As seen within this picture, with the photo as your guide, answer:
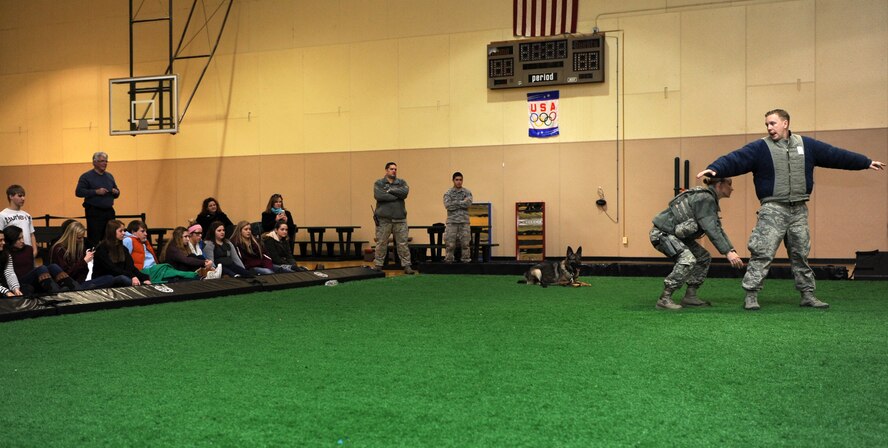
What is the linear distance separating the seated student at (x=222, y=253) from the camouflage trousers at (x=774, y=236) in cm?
646

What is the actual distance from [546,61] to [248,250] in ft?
23.2

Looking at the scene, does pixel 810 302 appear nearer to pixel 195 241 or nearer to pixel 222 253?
pixel 222 253

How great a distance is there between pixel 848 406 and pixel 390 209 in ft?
33.5

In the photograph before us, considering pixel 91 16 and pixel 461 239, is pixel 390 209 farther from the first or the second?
pixel 91 16

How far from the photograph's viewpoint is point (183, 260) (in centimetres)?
1015

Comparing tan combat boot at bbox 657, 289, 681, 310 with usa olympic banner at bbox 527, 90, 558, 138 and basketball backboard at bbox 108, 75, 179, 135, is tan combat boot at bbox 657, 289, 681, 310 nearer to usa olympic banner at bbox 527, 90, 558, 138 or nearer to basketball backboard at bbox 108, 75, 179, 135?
usa olympic banner at bbox 527, 90, 558, 138

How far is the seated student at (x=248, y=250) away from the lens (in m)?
11.1

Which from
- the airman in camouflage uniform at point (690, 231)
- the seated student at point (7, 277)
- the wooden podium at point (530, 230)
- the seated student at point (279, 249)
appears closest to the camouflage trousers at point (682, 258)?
the airman in camouflage uniform at point (690, 231)

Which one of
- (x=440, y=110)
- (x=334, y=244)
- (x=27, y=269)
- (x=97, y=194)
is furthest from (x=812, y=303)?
(x=334, y=244)

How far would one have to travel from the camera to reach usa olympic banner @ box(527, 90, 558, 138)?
15.4 m

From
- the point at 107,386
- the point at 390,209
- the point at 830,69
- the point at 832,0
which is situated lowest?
the point at 107,386

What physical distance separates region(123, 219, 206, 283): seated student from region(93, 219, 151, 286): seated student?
336mm

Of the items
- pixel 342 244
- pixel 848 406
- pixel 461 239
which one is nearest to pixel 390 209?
pixel 461 239

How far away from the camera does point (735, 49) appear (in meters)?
14.3
